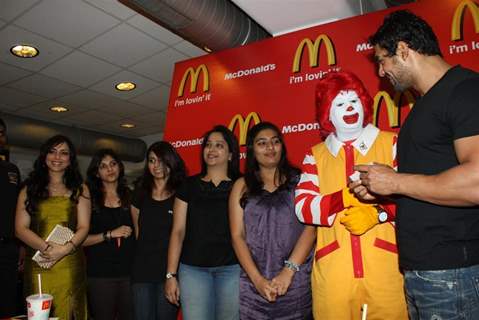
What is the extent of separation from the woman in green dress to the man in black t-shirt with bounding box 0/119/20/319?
17cm

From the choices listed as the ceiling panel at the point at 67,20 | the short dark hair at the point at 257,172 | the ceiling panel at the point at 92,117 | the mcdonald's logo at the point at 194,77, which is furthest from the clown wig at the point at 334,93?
the ceiling panel at the point at 92,117

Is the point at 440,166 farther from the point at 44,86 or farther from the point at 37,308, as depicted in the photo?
the point at 44,86

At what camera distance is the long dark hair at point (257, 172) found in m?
2.21

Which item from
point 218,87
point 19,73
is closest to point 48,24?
point 19,73

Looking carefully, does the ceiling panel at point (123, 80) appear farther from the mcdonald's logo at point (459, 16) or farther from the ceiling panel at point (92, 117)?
the mcdonald's logo at point (459, 16)

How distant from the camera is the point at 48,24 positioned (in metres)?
3.77

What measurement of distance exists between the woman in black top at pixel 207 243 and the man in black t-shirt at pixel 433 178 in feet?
3.48

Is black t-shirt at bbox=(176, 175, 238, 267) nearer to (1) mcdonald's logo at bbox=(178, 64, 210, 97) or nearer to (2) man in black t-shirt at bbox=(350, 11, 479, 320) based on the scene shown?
(2) man in black t-shirt at bbox=(350, 11, 479, 320)

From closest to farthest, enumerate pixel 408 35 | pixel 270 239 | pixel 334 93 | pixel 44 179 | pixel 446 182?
pixel 446 182
pixel 408 35
pixel 334 93
pixel 270 239
pixel 44 179

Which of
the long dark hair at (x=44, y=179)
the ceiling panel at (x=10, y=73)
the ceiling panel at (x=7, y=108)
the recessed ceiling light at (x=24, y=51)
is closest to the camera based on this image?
the long dark hair at (x=44, y=179)

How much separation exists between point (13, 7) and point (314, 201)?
3253 millimetres

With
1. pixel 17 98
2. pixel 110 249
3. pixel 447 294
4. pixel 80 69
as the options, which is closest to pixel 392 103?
pixel 447 294

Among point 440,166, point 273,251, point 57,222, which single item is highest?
point 440,166

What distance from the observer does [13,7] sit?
347 cm
